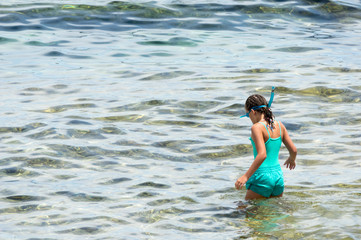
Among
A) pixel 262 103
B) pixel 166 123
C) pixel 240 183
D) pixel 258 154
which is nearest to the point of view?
pixel 240 183

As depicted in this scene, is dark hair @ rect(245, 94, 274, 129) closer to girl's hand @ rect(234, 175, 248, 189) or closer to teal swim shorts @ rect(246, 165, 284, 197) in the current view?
teal swim shorts @ rect(246, 165, 284, 197)

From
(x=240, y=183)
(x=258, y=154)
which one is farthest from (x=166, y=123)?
(x=240, y=183)

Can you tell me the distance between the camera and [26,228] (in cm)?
629

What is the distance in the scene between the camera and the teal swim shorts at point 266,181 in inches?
271

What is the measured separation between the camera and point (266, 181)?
6879 mm

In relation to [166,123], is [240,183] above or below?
above

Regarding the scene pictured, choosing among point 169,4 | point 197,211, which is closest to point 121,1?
point 169,4

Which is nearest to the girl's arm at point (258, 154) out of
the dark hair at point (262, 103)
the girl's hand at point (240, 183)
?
the girl's hand at point (240, 183)

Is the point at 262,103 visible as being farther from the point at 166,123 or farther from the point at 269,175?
the point at 166,123

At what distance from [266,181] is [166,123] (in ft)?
13.4

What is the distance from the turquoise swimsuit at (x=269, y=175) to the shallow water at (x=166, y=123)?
179mm

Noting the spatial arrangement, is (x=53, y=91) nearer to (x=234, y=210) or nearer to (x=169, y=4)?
(x=234, y=210)

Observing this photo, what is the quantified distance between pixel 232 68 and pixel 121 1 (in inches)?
381

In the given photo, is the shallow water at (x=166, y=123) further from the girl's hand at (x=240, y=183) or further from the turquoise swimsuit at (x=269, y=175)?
the girl's hand at (x=240, y=183)
